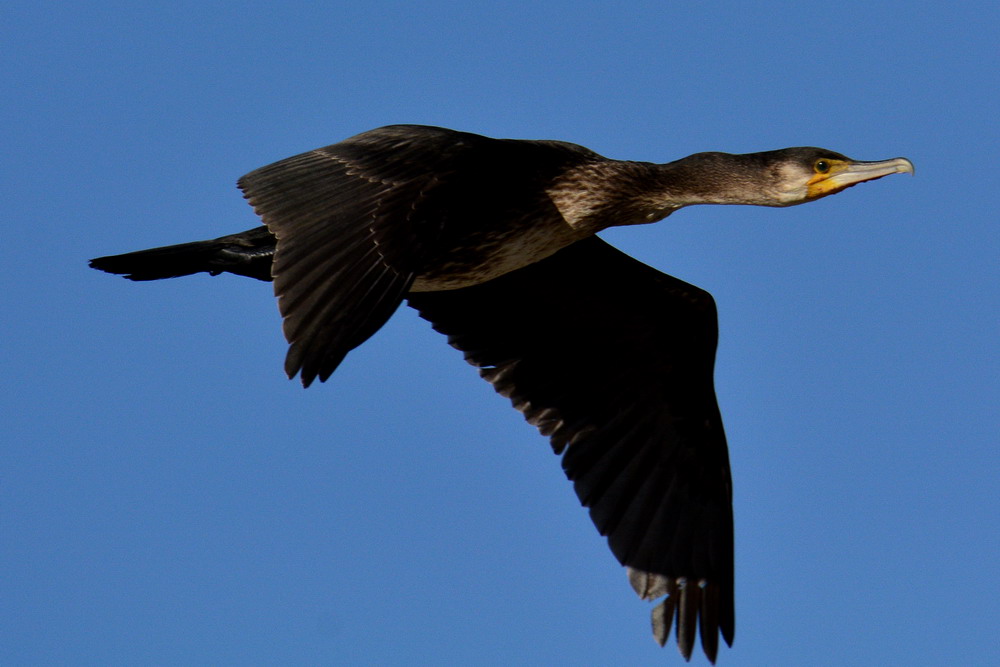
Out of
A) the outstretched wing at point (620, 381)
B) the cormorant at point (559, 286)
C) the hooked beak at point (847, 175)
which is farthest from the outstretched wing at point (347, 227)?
the hooked beak at point (847, 175)

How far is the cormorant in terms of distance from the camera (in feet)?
25.9

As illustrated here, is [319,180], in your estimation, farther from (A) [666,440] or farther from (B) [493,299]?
(A) [666,440]

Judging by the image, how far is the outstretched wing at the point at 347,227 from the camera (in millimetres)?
7500

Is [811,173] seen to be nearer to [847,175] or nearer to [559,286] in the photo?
[847,175]

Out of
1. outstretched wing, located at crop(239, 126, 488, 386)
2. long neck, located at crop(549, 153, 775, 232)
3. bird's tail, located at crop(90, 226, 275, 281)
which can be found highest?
long neck, located at crop(549, 153, 775, 232)

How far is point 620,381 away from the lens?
10555 mm

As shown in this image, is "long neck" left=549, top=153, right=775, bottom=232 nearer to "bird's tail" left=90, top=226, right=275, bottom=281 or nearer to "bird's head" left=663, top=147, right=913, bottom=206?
"bird's head" left=663, top=147, right=913, bottom=206

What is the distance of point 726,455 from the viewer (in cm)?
1045

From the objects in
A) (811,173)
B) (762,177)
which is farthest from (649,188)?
(811,173)

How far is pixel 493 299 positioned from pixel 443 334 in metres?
0.43

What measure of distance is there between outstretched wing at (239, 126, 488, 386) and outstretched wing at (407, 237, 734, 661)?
5.96 ft

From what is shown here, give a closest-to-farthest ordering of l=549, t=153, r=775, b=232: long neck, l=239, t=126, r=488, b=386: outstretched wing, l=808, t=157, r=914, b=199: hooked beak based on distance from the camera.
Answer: l=239, t=126, r=488, b=386: outstretched wing → l=549, t=153, r=775, b=232: long neck → l=808, t=157, r=914, b=199: hooked beak

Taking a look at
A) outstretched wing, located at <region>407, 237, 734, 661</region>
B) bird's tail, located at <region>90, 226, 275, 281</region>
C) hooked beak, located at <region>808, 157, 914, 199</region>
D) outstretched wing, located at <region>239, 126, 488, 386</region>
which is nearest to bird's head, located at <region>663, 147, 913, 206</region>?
hooked beak, located at <region>808, 157, 914, 199</region>

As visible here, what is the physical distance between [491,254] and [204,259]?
5.92 ft
